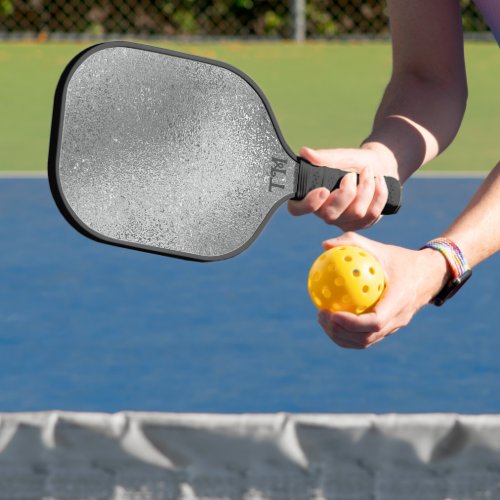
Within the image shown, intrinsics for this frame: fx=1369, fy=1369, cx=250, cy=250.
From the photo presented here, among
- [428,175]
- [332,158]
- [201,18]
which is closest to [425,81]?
[332,158]

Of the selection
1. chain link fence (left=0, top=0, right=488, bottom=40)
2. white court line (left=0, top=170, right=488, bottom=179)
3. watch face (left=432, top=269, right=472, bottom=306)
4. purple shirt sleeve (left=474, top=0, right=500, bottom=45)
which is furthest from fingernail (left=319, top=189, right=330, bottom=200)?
chain link fence (left=0, top=0, right=488, bottom=40)

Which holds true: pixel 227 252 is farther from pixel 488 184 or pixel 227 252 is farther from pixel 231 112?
pixel 488 184

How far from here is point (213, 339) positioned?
15.9 feet

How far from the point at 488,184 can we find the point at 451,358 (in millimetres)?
2403

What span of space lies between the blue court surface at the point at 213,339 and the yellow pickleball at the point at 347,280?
1.89 m

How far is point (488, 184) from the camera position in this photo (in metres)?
2.32

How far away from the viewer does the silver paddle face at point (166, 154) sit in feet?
7.03

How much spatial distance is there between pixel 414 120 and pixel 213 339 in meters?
2.36

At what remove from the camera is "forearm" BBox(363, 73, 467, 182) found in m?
2.55

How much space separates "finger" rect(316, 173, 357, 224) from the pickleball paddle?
0.05 meters

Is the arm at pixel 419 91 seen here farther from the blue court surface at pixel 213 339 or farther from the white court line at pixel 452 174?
the white court line at pixel 452 174

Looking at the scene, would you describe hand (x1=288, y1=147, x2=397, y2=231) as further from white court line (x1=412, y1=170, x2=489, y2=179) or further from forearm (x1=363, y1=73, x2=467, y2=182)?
white court line (x1=412, y1=170, x2=489, y2=179)

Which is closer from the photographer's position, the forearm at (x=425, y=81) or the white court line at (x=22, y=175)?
the forearm at (x=425, y=81)

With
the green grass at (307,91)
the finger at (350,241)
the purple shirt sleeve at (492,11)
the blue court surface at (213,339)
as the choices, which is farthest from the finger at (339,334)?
the green grass at (307,91)
